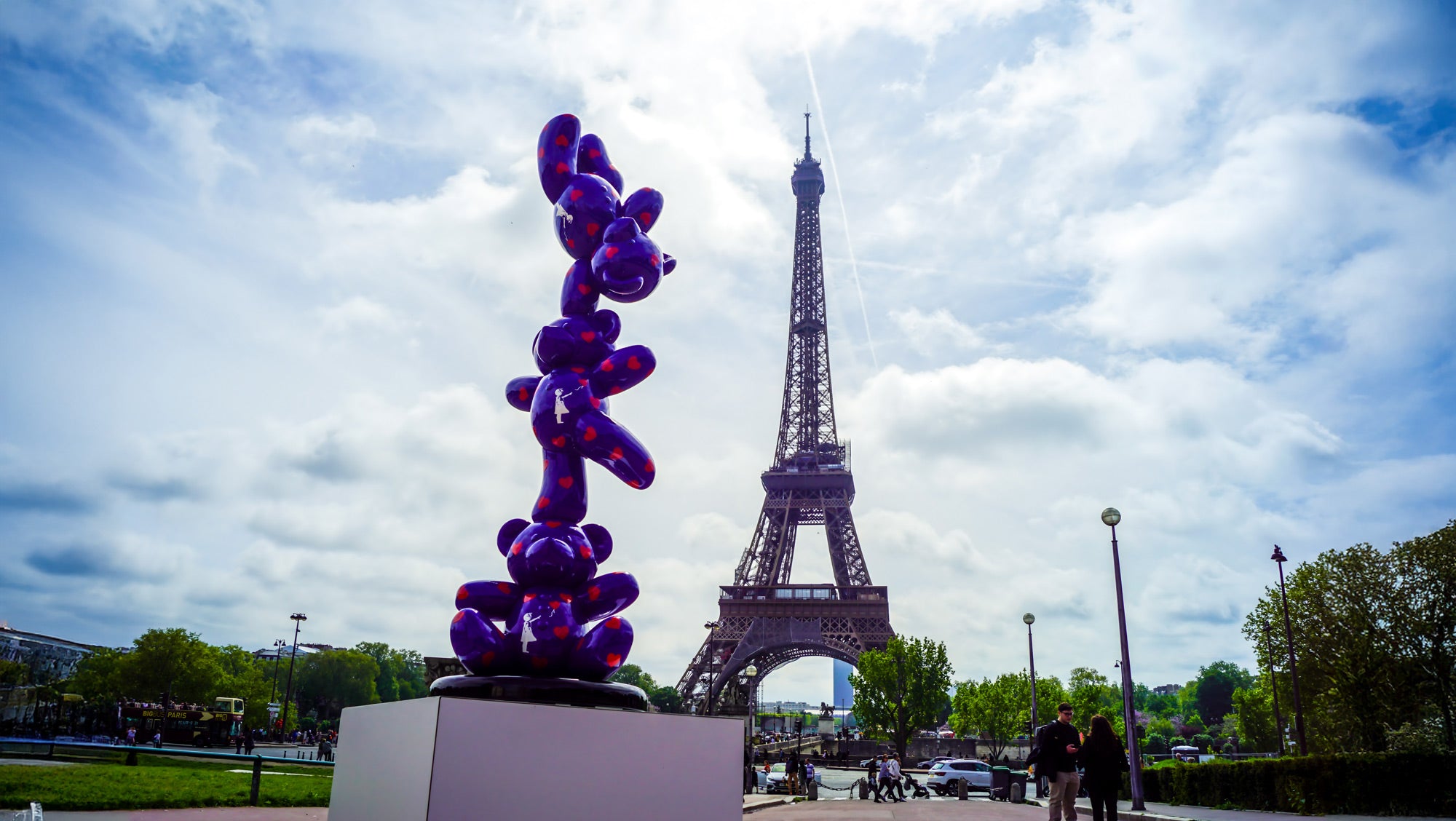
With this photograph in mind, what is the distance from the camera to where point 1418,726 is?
30.1 meters

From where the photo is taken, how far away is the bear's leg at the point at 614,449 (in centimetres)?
1042

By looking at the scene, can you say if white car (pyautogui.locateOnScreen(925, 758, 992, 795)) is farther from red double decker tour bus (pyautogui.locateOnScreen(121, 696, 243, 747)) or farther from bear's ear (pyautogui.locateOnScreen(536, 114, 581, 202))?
red double decker tour bus (pyautogui.locateOnScreen(121, 696, 243, 747))

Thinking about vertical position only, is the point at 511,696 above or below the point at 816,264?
below

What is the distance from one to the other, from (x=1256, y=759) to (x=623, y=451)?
51.7ft

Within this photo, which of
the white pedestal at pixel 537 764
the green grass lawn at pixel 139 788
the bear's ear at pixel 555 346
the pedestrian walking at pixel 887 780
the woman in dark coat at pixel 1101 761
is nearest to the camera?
the white pedestal at pixel 537 764

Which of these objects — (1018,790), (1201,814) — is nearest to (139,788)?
(1201,814)

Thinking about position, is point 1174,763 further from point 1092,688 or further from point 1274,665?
point 1092,688

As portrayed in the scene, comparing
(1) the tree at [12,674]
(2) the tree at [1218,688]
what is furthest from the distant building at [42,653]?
(2) the tree at [1218,688]

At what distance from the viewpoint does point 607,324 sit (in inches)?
440

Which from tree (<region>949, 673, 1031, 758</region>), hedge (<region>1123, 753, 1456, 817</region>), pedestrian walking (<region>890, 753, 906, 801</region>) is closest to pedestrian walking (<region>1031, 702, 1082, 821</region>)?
hedge (<region>1123, 753, 1456, 817</region>)

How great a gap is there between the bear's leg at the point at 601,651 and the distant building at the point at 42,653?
8016 centimetres

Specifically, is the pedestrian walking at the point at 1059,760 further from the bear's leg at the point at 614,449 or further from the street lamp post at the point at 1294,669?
the street lamp post at the point at 1294,669

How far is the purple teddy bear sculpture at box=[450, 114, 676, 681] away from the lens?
9727 millimetres

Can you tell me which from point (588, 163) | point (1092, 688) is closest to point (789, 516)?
point (1092, 688)
